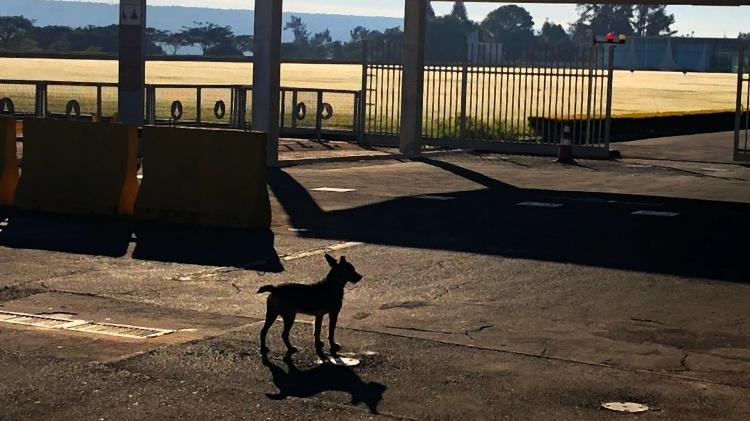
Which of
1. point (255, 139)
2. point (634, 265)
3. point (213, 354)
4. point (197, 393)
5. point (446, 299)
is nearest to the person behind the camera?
point (197, 393)

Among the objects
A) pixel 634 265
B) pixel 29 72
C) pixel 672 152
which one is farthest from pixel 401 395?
pixel 29 72

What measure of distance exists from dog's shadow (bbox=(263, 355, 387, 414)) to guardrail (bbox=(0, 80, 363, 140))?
1591cm

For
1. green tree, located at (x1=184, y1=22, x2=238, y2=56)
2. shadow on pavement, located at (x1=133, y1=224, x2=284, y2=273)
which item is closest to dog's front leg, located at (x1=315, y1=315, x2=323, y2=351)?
shadow on pavement, located at (x1=133, y1=224, x2=284, y2=273)

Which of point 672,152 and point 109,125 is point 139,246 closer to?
point 109,125

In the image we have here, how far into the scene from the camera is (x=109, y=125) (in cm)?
1703

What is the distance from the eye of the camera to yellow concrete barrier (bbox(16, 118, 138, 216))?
55.5 feet

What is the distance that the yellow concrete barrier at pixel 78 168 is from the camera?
55.5 ft

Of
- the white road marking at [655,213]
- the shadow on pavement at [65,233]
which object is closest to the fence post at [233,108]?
the white road marking at [655,213]

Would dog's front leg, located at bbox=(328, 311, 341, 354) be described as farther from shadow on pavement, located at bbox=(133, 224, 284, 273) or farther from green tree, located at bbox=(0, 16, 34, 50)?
green tree, located at bbox=(0, 16, 34, 50)

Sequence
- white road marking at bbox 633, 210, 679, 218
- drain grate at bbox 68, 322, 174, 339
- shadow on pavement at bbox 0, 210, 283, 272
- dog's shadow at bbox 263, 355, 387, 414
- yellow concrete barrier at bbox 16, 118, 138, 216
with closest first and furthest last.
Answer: dog's shadow at bbox 263, 355, 387, 414
drain grate at bbox 68, 322, 174, 339
shadow on pavement at bbox 0, 210, 283, 272
yellow concrete barrier at bbox 16, 118, 138, 216
white road marking at bbox 633, 210, 679, 218

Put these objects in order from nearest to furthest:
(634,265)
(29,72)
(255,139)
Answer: (634,265), (255,139), (29,72)

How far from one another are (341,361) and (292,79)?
6056cm

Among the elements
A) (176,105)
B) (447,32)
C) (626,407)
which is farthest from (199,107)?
(447,32)

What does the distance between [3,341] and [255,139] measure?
20.5 feet
